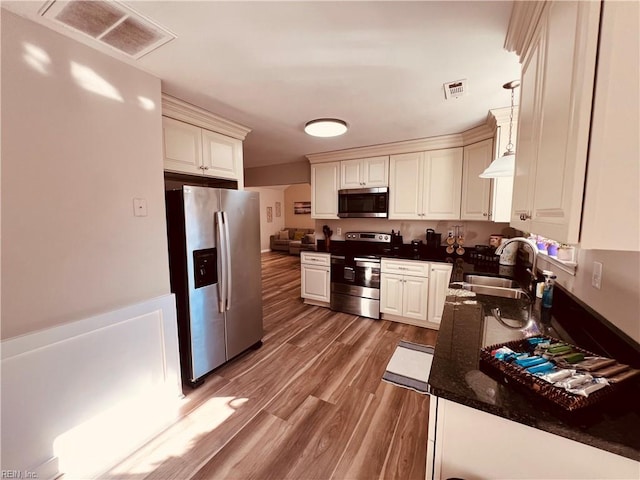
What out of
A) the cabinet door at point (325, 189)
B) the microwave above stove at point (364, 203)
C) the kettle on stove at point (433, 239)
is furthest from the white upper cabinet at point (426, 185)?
the cabinet door at point (325, 189)

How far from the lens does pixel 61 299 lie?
4.45 ft

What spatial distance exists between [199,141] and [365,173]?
2.25 meters

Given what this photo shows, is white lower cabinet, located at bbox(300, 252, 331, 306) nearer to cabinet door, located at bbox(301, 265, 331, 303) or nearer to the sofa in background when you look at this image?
cabinet door, located at bbox(301, 265, 331, 303)

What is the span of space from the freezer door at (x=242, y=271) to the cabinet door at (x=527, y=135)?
2108 millimetres

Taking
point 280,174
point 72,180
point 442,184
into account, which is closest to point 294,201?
point 280,174

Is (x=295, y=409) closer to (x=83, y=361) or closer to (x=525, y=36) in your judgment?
(x=83, y=361)

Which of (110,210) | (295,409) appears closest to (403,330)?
(295,409)

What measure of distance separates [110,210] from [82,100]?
0.63 m

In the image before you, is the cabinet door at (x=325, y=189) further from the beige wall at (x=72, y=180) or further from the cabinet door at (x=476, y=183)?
the beige wall at (x=72, y=180)

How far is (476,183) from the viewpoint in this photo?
2953 millimetres

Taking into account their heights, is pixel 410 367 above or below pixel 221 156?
below

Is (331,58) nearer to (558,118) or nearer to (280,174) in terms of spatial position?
(558,118)

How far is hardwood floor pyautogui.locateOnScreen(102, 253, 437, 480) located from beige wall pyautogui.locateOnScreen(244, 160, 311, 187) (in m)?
2.85

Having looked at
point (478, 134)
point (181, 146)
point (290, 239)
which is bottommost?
point (290, 239)
